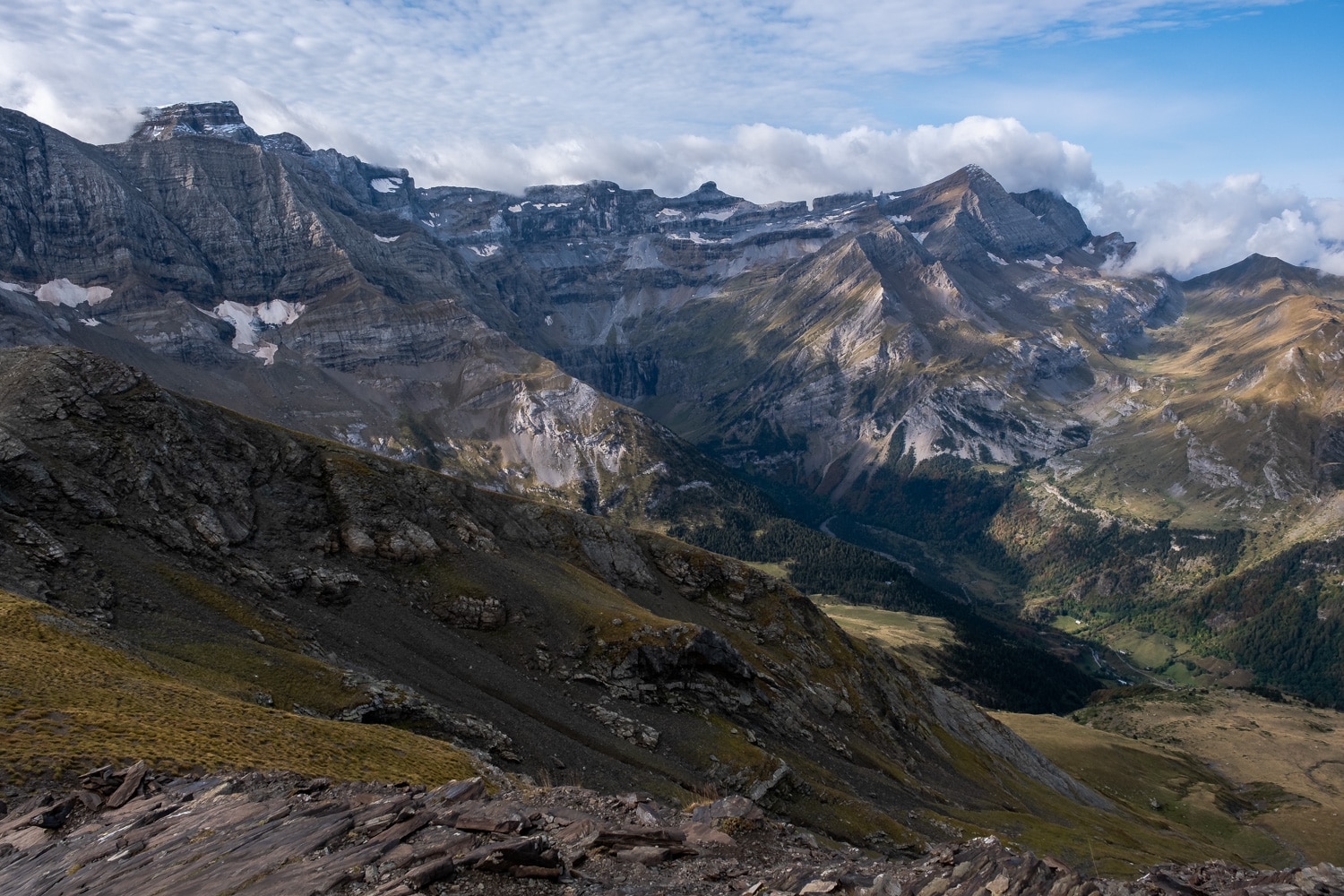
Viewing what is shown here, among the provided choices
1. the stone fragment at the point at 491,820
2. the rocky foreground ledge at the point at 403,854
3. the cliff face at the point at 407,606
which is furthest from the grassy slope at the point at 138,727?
the stone fragment at the point at 491,820

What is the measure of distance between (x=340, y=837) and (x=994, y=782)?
325 ft

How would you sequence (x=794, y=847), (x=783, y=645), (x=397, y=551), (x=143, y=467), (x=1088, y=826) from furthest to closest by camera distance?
(x=783, y=645), (x=1088, y=826), (x=397, y=551), (x=143, y=467), (x=794, y=847)

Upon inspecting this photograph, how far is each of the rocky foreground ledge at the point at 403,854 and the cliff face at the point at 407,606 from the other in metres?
20.2

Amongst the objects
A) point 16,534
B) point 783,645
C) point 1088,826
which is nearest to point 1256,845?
point 1088,826

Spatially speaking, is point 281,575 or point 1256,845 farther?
point 1256,845

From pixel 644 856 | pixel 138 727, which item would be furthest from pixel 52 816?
pixel 644 856

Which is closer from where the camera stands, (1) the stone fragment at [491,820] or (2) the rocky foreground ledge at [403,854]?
(2) the rocky foreground ledge at [403,854]

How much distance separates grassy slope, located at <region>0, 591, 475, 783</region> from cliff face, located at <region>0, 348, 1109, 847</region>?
5.80 m

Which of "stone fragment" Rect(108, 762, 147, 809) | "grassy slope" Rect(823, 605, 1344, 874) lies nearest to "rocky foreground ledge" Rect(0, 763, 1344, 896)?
"stone fragment" Rect(108, 762, 147, 809)

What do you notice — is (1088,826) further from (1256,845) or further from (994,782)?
(1256,845)

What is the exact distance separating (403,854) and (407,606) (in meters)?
51.5

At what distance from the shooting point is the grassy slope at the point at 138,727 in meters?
31.8

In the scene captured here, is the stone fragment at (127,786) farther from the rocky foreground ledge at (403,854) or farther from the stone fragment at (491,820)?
the stone fragment at (491,820)

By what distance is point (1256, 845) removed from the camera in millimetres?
125062
